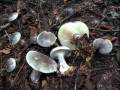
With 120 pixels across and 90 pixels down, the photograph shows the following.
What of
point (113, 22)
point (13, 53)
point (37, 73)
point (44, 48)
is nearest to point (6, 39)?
point (13, 53)

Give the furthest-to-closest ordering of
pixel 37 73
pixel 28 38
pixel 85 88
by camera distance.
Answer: pixel 28 38 < pixel 37 73 < pixel 85 88

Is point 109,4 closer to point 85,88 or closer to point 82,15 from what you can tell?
point 82,15

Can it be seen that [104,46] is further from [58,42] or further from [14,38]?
[14,38]

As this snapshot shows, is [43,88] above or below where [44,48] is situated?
below

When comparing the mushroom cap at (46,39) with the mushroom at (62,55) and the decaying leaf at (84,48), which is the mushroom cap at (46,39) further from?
the decaying leaf at (84,48)

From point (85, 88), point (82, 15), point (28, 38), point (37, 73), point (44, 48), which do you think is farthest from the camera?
point (82, 15)

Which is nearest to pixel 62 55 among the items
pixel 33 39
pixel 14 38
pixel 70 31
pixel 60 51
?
pixel 60 51

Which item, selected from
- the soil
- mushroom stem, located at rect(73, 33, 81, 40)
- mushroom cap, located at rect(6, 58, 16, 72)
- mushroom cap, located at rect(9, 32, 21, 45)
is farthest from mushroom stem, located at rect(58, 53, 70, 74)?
mushroom cap, located at rect(9, 32, 21, 45)
